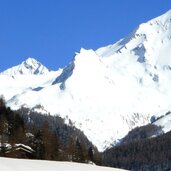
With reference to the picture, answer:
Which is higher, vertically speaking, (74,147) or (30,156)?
(74,147)

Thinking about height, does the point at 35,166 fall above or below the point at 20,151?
below

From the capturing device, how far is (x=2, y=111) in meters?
120

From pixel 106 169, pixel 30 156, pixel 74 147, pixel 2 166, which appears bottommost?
pixel 2 166

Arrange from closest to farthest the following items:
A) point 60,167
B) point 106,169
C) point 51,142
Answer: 1. point 60,167
2. point 106,169
3. point 51,142

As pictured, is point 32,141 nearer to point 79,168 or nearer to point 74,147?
point 74,147

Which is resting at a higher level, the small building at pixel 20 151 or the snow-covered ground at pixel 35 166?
the small building at pixel 20 151

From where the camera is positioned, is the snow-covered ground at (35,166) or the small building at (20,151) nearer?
the snow-covered ground at (35,166)

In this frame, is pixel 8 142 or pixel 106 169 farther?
pixel 8 142

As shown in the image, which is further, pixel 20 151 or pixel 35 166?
pixel 20 151

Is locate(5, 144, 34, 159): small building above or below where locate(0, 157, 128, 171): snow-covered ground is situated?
above

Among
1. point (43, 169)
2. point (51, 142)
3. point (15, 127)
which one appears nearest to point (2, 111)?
point (15, 127)

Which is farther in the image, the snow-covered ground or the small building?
the small building

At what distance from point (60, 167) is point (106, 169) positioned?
8.30m

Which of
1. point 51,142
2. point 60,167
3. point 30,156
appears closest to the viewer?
point 60,167
